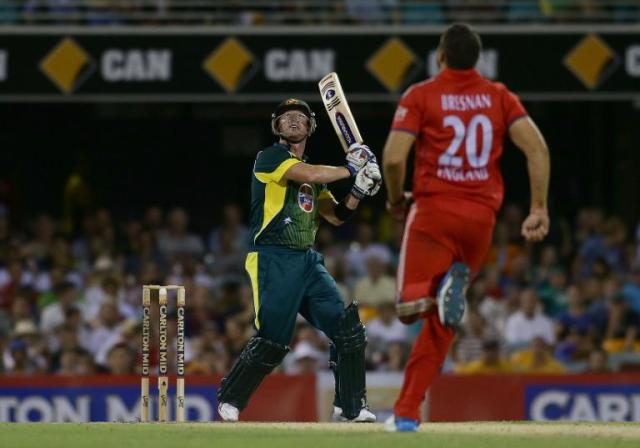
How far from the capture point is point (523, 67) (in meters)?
17.1

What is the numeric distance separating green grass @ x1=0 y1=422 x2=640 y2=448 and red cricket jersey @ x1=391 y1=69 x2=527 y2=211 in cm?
117

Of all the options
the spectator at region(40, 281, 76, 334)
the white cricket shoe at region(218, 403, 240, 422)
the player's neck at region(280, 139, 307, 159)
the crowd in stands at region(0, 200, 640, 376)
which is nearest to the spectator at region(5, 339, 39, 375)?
the crowd in stands at region(0, 200, 640, 376)

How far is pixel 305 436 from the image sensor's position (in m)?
7.80

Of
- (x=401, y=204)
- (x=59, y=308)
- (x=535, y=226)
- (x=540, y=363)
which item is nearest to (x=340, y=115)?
(x=401, y=204)

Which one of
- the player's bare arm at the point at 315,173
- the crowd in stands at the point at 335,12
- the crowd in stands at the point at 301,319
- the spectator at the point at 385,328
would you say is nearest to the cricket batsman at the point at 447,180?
the player's bare arm at the point at 315,173

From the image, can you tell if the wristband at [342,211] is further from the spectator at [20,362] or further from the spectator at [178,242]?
the spectator at [178,242]

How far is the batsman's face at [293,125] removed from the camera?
9.49 meters

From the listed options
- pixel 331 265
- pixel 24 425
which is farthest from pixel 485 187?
pixel 331 265

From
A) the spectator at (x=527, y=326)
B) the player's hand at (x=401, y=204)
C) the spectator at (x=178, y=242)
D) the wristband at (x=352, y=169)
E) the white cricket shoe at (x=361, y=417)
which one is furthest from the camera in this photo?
the spectator at (x=178, y=242)

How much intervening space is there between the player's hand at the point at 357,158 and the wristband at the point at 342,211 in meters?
0.33

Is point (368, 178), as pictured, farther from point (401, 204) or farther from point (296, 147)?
point (401, 204)

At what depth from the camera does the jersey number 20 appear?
25.6 ft

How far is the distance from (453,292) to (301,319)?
7.68 metres

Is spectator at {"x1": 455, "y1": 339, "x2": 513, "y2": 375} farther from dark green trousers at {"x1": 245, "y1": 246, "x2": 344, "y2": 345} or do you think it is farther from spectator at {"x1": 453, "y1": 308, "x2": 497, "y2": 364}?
dark green trousers at {"x1": 245, "y1": 246, "x2": 344, "y2": 345}
